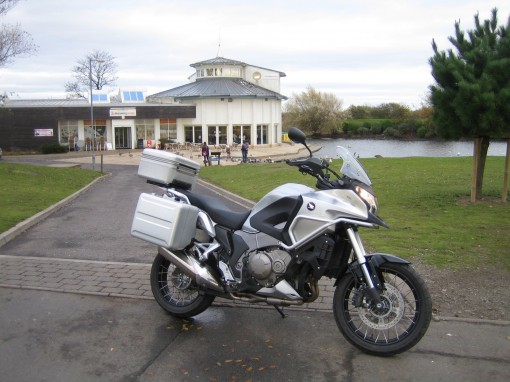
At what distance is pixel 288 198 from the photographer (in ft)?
15.4

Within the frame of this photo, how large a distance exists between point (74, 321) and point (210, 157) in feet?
114

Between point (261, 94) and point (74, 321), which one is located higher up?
point (261, 94)

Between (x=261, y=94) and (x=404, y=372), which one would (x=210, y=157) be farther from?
(x=404, y=372)

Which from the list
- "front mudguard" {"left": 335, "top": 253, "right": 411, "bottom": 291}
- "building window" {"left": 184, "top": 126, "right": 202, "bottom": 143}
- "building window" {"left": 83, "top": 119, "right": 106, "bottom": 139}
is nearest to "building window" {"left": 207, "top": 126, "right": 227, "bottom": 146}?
"building window" {"left": 184, "top": 126, "right": 202, "bottom": 143}

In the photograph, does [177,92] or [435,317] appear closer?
[435,317]

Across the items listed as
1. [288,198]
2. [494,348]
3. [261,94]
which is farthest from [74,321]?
[261,94]

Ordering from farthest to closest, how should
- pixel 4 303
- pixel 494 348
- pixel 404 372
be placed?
1. pixel 4 303
2. pixel 494 348
3. pixel 404 372

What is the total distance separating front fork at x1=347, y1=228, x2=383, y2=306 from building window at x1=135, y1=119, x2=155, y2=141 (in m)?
57.6

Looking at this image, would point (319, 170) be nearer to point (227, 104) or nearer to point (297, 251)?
point (297, 251)

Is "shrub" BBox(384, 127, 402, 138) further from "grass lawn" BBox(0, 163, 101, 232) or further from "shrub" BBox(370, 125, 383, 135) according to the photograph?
"grass lawn" BBox(0, 163, 101, 232)

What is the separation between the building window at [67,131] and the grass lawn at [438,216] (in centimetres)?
4088

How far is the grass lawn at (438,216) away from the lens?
25.6ft

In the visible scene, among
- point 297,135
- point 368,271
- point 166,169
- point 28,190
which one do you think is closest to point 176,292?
point 166,169

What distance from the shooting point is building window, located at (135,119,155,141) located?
2367 inches
